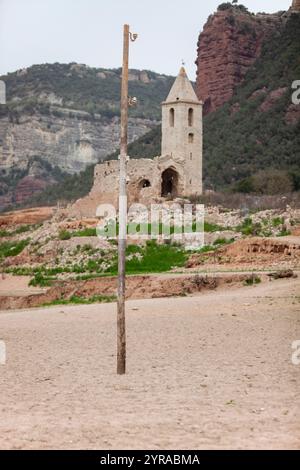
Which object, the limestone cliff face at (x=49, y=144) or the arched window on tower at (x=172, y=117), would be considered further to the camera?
the limestone cliff face at (x=49, y=144)

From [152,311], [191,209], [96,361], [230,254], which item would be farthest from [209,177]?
[96,361]

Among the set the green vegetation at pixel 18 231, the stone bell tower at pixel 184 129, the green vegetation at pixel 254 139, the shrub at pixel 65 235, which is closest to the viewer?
the shrub at pixel 65 235

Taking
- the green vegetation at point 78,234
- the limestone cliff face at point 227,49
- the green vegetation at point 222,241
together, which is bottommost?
the green vegetation at point 222,241

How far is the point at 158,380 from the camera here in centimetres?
1145

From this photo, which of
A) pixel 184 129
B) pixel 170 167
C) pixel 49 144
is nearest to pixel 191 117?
pixel 184 129

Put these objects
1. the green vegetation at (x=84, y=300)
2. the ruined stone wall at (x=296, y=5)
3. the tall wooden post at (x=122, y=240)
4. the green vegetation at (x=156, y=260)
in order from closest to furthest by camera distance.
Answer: the tall wooden post at (x=122, y=240) → the green vegetation at (x=84, y=300) → the green vegetation at (x=156, y=260) → the ruined stone wall at (x=296, y=5)

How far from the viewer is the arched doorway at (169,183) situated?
43219 mm

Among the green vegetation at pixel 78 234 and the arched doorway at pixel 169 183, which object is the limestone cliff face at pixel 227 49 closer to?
the arched doorway at pixel 169 183

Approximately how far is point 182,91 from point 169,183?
4.77 metres

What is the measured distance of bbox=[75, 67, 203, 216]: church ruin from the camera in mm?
42062

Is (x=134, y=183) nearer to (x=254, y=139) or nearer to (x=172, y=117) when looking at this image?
(x=172, y=117)

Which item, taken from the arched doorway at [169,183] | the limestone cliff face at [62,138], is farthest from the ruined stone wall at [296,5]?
the limestone cliff face at [62,138]

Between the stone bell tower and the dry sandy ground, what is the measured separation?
23842 mm

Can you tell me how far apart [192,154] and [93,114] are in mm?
81228
